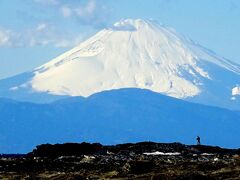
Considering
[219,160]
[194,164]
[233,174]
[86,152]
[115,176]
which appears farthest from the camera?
[86,152]

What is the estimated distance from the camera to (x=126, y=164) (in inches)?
2569

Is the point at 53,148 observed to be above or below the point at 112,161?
above

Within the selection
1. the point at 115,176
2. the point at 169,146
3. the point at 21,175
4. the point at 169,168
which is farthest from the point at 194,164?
the point at 169,146

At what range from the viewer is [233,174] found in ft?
187

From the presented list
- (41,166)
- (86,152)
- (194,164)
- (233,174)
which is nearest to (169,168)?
(194,164)

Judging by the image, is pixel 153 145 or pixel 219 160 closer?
pixel 219 160

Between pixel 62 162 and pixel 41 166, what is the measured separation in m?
2.17

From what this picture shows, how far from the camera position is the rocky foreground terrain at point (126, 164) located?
2373 inches

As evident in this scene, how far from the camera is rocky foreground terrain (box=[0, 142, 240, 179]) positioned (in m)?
60.3

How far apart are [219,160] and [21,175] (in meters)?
15.5

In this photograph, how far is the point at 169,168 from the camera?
63.7 m

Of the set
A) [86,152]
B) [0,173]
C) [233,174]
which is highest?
[86,152]

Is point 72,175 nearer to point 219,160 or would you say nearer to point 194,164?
point 194,164

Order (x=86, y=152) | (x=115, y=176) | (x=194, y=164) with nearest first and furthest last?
(x=115, y=176)
(x=194, y=164)
(x=86, y=152)
